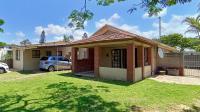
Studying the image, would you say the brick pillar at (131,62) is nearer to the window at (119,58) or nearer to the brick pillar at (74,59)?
the window at (119,58)

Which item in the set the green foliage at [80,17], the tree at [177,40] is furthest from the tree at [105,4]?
the tree at [177,40]

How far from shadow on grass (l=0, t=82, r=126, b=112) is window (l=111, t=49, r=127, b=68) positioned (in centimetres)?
822

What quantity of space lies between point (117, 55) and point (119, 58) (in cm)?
33

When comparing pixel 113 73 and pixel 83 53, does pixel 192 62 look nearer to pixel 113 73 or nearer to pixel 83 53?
pixel 113 73

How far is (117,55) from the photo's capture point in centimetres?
1880

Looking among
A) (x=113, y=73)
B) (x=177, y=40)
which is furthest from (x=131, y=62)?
(x=177, y=40)

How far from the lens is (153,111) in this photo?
7.80 meters

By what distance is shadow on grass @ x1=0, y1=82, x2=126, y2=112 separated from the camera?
7.89 m

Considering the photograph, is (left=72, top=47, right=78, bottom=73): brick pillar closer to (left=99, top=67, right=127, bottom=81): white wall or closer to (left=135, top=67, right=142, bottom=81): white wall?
(left=99, top=67, right=127, bottom=81): white wall

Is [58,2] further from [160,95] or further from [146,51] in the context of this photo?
[146,51]

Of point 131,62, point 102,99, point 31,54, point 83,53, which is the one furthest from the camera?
point 31,54

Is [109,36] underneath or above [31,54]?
above

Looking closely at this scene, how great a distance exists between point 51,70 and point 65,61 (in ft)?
6.41

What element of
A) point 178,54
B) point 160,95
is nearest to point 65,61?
point 178,54
